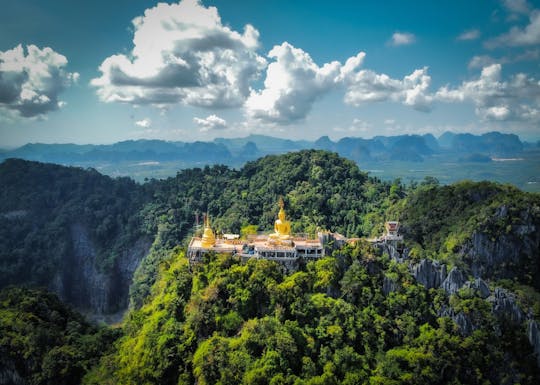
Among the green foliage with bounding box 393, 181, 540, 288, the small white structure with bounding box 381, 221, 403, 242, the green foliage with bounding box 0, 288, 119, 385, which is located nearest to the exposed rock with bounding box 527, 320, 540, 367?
the green foliage with bounding box 393, 181, 540, 288

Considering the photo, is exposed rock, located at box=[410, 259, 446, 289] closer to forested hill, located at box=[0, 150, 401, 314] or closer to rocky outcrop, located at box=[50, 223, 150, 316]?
forested hill, located at box=[0, 150, 401, 314]

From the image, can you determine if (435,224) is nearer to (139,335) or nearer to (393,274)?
(393,274)

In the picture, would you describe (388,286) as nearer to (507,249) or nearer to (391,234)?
(391,234)

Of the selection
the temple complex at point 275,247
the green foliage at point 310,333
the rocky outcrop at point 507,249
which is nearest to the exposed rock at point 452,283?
the green foliage at point 310,333

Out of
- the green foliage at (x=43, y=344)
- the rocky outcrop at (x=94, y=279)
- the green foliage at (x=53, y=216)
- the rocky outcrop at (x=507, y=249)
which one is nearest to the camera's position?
the green foliage at (x=43, y=344)

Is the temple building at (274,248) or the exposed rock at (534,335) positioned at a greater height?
the temple building at (274,248)

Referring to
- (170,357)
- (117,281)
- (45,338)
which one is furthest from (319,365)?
(117,281)

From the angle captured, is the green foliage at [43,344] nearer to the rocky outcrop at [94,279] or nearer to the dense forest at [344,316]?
the dense forest at [344,316]
